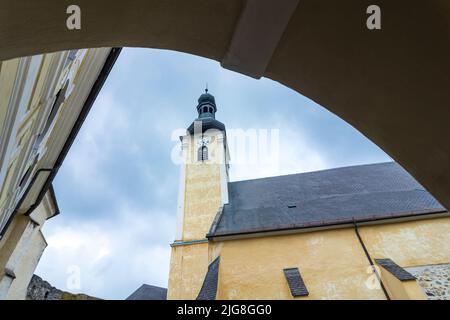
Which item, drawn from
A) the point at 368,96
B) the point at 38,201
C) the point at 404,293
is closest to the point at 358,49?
the point at 368,96

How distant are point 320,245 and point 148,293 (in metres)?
15.5

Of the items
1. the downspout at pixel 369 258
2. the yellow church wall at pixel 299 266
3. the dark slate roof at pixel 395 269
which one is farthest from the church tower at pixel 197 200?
the dark slate roof at pixel 395 269

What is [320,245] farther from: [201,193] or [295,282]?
[201,193]

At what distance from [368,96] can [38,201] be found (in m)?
9.48

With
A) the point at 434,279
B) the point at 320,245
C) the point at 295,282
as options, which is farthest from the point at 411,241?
the point at 295,282

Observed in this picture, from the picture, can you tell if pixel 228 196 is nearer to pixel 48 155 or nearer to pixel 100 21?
pixel 48 155

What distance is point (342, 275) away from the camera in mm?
10352

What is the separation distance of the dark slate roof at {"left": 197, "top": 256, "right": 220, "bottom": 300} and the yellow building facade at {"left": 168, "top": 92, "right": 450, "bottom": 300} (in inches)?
1.8

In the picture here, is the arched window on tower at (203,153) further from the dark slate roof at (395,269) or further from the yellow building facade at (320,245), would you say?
the dark slate roof at (395,269)

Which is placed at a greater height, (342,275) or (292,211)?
(292,211)

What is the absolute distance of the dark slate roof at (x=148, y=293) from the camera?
20506 millimetres

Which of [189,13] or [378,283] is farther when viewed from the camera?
[378,283]

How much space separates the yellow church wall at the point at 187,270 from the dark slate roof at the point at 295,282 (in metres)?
3.87
